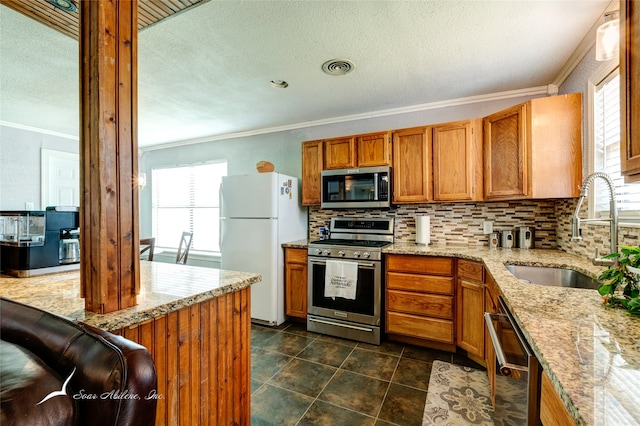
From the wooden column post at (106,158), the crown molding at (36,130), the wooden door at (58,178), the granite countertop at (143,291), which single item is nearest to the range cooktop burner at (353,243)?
the granite countertop at (143,291)

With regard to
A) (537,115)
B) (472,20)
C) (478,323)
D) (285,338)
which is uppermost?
(472,20)

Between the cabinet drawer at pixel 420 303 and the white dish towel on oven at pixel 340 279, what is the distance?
0.36 m

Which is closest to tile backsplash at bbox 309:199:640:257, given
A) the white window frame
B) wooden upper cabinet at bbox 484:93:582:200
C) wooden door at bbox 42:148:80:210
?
the white window frame

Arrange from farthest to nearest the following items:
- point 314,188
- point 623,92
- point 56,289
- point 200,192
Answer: point 200,192 → point 314,188 → point 56,289 → point 623,92

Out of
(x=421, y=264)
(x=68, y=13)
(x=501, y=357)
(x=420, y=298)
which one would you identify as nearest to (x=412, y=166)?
(x=421, y=264)

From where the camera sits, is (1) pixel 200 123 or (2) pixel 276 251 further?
(1) pixel 200 123

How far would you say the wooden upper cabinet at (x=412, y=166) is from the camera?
2.88m

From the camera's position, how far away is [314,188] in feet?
11.3

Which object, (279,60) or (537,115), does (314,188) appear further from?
(537,115)

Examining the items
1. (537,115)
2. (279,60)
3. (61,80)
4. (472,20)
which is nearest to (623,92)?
(472,20)

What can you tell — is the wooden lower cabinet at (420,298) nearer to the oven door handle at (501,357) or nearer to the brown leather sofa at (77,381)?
the oven door handle at (501,357)

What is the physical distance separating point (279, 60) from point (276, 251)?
1879mm

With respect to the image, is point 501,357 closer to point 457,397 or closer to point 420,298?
point 457,397

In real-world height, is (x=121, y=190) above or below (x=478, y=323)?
above
